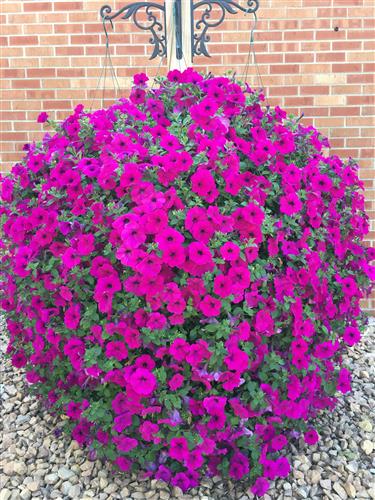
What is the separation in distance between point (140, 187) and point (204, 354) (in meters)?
0.60

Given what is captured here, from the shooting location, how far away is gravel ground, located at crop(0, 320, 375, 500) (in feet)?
7.63

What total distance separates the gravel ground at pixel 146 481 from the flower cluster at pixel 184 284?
0.30ft

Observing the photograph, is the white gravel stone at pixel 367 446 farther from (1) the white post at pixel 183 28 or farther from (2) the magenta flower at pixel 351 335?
(1) the white post at pixel 183 28

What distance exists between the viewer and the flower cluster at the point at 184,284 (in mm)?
2025

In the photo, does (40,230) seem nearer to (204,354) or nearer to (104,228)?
(104,228)

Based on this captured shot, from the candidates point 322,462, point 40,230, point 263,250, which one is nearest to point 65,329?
point 40,230

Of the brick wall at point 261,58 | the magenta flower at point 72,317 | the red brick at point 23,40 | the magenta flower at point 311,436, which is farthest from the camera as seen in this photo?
the red brick at point 23,40

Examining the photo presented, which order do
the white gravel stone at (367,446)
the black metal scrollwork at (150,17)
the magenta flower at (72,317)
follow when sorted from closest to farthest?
the magenta flower at (72,317)
the white gravel stone at (367,446)
the black metal scrollwork at (150,17)

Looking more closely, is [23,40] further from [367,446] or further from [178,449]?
[367,446]

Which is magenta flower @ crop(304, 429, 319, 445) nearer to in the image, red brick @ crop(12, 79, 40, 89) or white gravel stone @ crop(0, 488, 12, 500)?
white gravel stone @ crop(0, 488, 12, 500)

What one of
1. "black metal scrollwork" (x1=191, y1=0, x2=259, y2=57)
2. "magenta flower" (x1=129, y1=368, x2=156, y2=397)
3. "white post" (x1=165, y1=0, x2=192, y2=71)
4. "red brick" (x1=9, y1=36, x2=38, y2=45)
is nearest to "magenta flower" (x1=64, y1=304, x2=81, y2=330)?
"magenta flower" (x1=129, y1=368, x2=156, y2=397)

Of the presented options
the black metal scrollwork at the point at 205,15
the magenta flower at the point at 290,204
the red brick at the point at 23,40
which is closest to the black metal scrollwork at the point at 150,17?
the black metal scrollwork at the point at 205,15

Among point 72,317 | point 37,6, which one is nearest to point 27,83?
point 37,6

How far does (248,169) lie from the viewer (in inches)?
93.5
